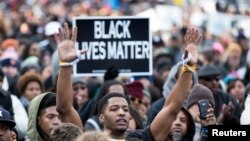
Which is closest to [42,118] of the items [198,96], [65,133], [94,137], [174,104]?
[174,104]

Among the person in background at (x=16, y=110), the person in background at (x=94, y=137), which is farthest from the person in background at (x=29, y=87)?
the person in background at (x=94, y=137)

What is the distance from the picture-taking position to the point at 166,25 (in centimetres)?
3544

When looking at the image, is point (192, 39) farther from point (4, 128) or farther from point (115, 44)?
point (115, 44)

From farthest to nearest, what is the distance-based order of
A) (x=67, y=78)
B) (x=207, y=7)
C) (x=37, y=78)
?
(x=207, y=7), (x=37, y=78), (x=67, y=78)

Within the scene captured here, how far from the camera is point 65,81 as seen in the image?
1293cm

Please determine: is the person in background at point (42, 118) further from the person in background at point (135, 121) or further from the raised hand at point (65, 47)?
the person in background at point (135, 121)

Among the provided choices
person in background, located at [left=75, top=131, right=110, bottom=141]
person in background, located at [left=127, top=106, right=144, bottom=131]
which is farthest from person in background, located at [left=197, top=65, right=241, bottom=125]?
person in background, located at [left=75, top=131, right=110, bottom=141]

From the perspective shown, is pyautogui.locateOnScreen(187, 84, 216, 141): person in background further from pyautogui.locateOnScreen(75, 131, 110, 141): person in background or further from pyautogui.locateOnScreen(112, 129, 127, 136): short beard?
pyautogui.locateOnScreen(75, 131, 110, 141): person in background

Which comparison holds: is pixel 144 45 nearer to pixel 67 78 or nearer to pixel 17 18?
pixel 67 78

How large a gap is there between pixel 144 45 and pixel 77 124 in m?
3.95

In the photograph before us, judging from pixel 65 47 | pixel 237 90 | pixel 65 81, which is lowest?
pixel 237 90

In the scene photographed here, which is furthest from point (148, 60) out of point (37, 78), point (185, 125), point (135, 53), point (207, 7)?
point (207, 7)

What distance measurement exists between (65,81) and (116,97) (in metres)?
0.66

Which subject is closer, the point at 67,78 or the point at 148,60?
the point at 67,78
